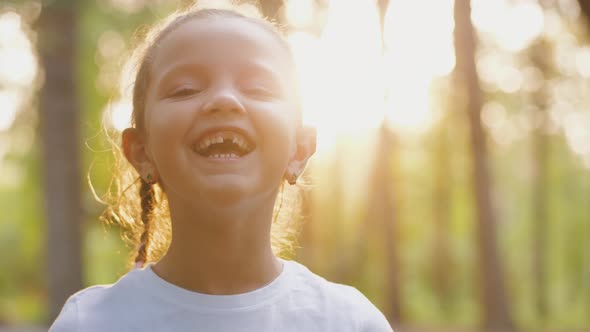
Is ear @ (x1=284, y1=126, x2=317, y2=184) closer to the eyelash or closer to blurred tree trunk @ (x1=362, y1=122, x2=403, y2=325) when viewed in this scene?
the eyelash

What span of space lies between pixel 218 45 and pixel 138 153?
0.43m

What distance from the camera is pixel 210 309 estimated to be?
176 centimetres

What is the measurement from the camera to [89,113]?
13516 mm

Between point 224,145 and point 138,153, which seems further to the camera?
point 138,153

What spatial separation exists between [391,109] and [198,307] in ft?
43.8

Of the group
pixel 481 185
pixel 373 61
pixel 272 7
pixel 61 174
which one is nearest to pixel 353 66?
pixel 373 61

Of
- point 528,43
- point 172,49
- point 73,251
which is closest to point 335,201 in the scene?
point 528,43

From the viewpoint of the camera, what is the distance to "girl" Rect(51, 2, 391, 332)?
174 centimetres

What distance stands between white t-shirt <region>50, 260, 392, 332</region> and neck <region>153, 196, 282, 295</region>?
1.6 inches

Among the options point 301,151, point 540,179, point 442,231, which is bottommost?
point 442,231

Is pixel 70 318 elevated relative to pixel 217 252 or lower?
lower

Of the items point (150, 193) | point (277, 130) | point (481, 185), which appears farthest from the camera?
point (481, 185)

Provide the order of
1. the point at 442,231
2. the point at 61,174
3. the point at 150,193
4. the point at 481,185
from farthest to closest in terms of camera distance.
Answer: the point at 442,231, the point at 481,185, the point at 61,174, the point at 150,193

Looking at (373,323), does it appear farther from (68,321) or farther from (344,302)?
(68,321)
